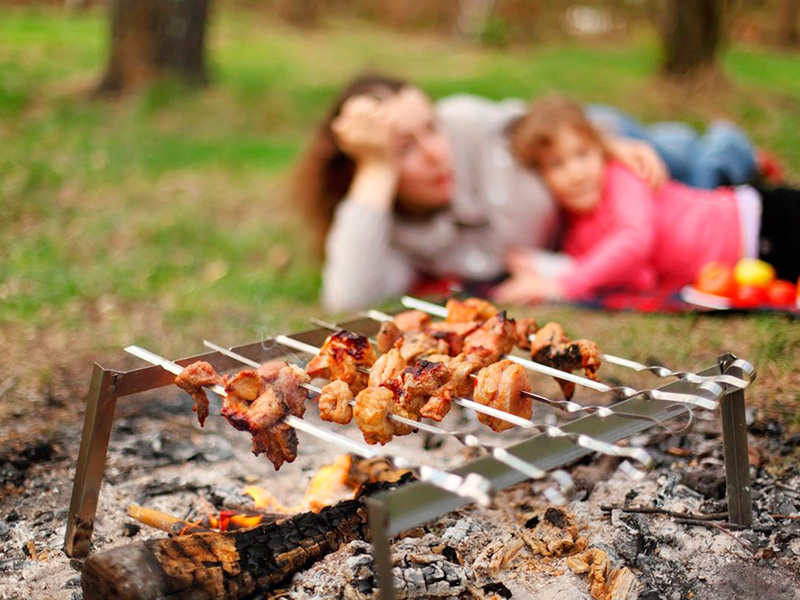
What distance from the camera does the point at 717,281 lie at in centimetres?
456

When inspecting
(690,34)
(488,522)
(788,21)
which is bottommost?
(488,522)

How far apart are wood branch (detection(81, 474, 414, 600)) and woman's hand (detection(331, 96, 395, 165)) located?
2.52 meters

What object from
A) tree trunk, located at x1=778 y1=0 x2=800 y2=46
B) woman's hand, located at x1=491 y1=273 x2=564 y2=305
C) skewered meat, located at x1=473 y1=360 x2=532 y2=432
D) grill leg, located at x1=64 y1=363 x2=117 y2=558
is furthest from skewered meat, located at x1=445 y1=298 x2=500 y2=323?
tree trunk, located at x1=778 y1=0 x2=800 y2=46

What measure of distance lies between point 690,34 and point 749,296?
5.62 m

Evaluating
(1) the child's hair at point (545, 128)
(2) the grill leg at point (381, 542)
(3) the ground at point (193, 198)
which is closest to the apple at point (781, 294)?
(3) the ground at point (193, 198)

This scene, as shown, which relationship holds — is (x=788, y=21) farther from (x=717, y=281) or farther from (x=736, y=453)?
(x=736, y=453)

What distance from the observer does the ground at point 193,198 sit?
13.0 ft

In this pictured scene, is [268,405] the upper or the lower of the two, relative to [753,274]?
upper

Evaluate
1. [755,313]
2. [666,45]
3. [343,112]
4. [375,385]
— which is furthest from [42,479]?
[666,45]

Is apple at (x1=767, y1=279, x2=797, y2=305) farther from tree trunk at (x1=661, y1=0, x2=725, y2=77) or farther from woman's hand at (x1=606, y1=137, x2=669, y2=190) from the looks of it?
tree trunk at (x1=661, y1=0, x2=725, y2=77)

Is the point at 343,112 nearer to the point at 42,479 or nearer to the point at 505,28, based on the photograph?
the point at 42,479

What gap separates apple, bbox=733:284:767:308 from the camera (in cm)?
441

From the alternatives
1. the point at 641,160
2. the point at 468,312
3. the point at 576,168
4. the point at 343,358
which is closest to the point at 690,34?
A: the point at 641,160

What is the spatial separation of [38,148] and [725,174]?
17.0ft
